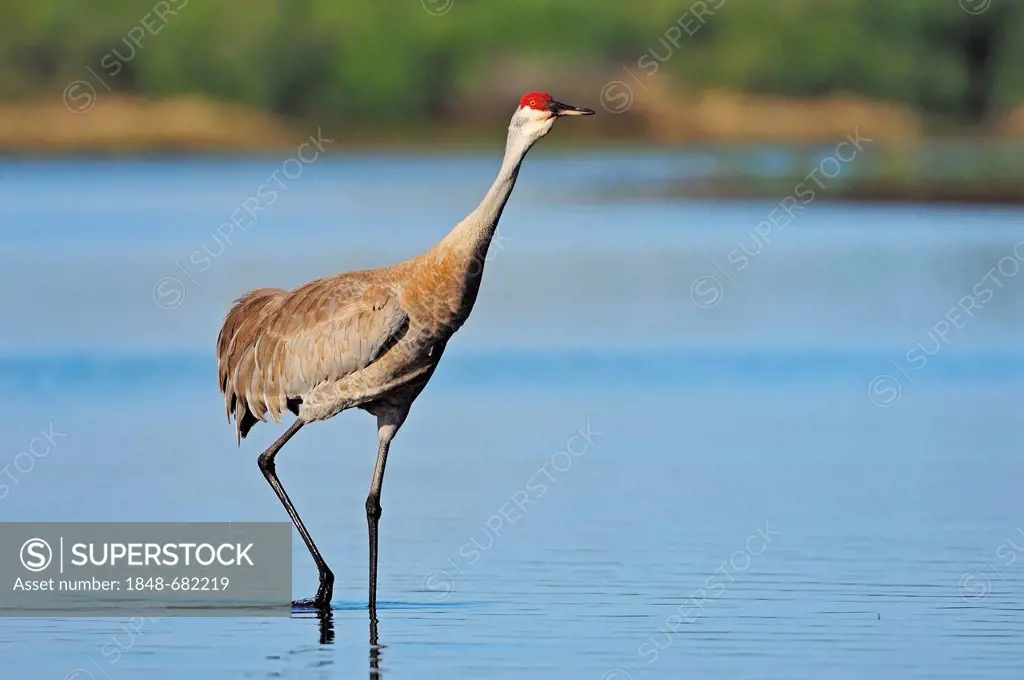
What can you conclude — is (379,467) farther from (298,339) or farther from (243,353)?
(243,353)

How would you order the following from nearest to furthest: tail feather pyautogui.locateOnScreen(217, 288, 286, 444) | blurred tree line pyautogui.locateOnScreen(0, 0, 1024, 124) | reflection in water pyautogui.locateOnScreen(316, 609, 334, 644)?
reflection in water pyautogui.locateOnScreen(316, 609, 334, 644)
tail feather pyautogui.locateOnScreen(217, 288, 286, 444)
blurred tree line pyautogui.locateOnScreen(0, 0, 1024, 124)

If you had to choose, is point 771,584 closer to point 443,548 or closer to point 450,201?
point 443,548

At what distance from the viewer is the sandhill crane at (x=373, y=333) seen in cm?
941

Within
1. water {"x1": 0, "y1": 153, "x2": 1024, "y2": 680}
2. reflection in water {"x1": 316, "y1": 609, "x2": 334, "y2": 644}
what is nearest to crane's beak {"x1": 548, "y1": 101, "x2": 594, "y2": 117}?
water {"x1": 0, "y1": 153, "x2": 1024, "y2": 680}

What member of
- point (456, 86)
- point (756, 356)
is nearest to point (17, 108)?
point (456, 86)

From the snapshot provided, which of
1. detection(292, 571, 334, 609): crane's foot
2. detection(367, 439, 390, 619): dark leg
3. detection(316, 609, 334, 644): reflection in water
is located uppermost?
detection(367, 439, 390, 619): dark leg

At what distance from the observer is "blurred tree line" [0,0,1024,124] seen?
212 feet

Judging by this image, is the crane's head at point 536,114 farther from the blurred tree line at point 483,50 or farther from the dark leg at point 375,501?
the blurred tree line at point 483,50

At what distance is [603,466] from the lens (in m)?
13.0

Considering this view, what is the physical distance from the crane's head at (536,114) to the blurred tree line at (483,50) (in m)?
53.4

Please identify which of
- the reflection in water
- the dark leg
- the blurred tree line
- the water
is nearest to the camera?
the water

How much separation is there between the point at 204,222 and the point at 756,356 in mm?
18161

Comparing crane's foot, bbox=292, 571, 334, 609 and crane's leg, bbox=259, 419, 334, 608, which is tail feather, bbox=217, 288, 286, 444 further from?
crane's foot, bbox=292, 571, 334, 609

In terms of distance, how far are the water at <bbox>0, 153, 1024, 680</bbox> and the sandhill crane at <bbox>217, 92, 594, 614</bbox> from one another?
0.80 meters
